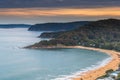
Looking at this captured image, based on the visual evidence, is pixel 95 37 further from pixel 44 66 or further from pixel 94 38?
pixel 44 66

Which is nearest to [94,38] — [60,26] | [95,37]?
[95,37]

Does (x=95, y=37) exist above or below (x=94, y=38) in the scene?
above

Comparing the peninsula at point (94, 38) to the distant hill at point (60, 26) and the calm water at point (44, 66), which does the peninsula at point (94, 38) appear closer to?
the calm water at point (44, 66)

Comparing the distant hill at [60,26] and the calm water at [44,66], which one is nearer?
the calm water at [44,66]

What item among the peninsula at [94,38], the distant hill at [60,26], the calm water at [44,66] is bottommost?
the calm water at [44,66]

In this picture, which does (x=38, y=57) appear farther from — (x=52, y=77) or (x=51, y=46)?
(x=52, y=77)

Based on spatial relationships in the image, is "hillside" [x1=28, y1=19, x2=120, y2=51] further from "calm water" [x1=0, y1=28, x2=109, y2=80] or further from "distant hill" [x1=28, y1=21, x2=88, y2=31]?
"distant hill" [x1=28, y1=21, x2=88, y2=31]

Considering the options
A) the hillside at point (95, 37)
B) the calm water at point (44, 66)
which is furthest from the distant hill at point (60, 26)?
the calm water at point (44, 66)

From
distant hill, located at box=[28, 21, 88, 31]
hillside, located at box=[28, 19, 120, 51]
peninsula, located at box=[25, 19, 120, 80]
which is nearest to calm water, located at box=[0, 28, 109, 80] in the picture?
peninsula, located at box=[25, 19, 120, 80]
